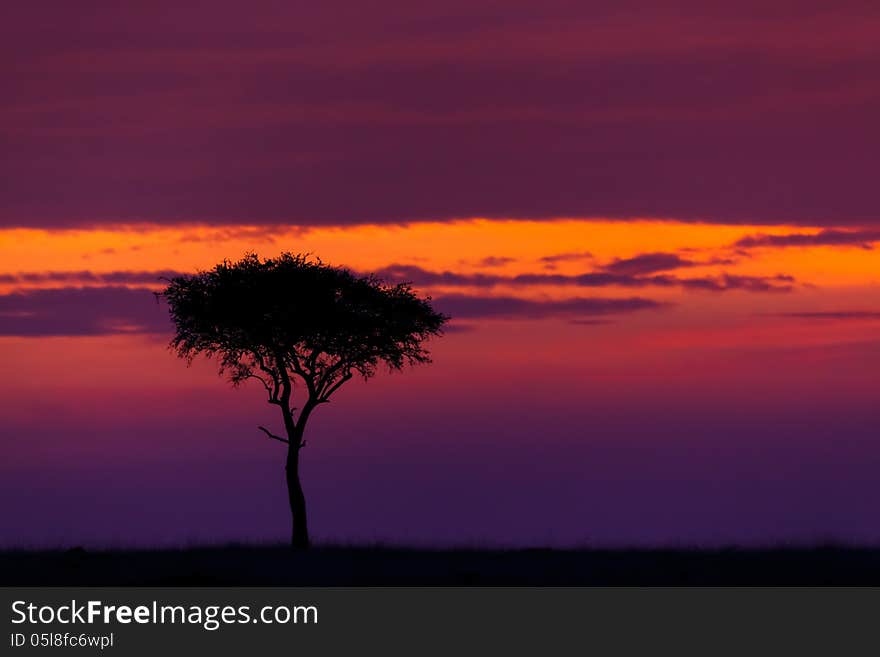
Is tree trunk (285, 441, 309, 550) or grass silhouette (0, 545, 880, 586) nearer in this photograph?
grass silhouette (0, 545, 880, 586)

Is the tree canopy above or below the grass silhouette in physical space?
above

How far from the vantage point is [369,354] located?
61.7 meters

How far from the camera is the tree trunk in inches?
2308

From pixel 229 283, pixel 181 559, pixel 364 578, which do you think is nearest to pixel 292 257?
pixel 229 283

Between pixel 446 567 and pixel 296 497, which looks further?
pixel 296 497

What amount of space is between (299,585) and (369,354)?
1873 cm

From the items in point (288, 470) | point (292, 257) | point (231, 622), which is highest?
point (292, 257)

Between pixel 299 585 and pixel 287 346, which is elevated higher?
pixel 287 346

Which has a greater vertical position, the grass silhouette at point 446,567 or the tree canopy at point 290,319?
the tree canopy at point 290,319

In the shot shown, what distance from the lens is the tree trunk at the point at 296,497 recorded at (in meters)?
58.6

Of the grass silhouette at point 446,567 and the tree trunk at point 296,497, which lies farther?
the tree trunk at point 296,497

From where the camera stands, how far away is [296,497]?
194 ft

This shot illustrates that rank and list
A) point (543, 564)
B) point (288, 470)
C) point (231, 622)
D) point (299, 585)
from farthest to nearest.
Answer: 1. point (288, 470)
2. point (543, 564)
3. point (299, 585)
4. point (231, 622)

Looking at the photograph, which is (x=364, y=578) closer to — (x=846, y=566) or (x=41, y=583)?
(x=41, y=583)
